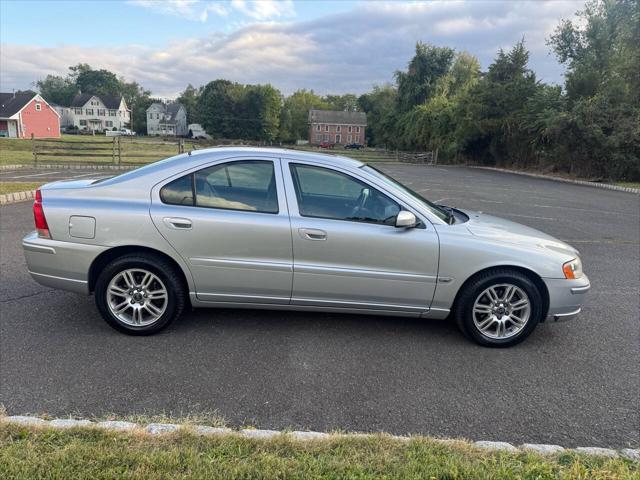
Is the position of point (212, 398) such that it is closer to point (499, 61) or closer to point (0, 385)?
point (0, 385)

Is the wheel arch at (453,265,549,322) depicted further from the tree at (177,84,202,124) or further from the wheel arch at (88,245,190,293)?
the tree at (177,84,202,124)

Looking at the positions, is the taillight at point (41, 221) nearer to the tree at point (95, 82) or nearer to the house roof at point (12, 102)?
the house roof at point (12, 102)

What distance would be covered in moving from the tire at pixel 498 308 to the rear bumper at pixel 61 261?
10.6ft

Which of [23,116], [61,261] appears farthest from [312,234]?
[23,116]

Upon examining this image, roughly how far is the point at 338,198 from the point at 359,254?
1.83ft

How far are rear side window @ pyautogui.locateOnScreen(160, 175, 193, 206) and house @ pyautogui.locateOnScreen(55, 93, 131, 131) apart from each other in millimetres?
97037

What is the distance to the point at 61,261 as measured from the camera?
3.94m

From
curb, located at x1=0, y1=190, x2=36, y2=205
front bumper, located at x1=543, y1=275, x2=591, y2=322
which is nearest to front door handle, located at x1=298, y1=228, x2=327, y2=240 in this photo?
front bumper, located at x1=543, y1=275, x2=591, y2=322

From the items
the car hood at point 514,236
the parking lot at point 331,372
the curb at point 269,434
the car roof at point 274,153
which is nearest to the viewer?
the curb at point 269,434

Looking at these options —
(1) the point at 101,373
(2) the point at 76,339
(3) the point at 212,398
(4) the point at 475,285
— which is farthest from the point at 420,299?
(2) the point at 76,339

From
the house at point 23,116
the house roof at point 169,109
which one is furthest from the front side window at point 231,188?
the house roof at point 169,109

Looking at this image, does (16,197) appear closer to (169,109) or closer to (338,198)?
(338,198)

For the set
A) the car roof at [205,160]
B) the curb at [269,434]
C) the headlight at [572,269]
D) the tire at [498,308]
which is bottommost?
the curb at [269,434]

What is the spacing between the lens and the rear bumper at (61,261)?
390cm
